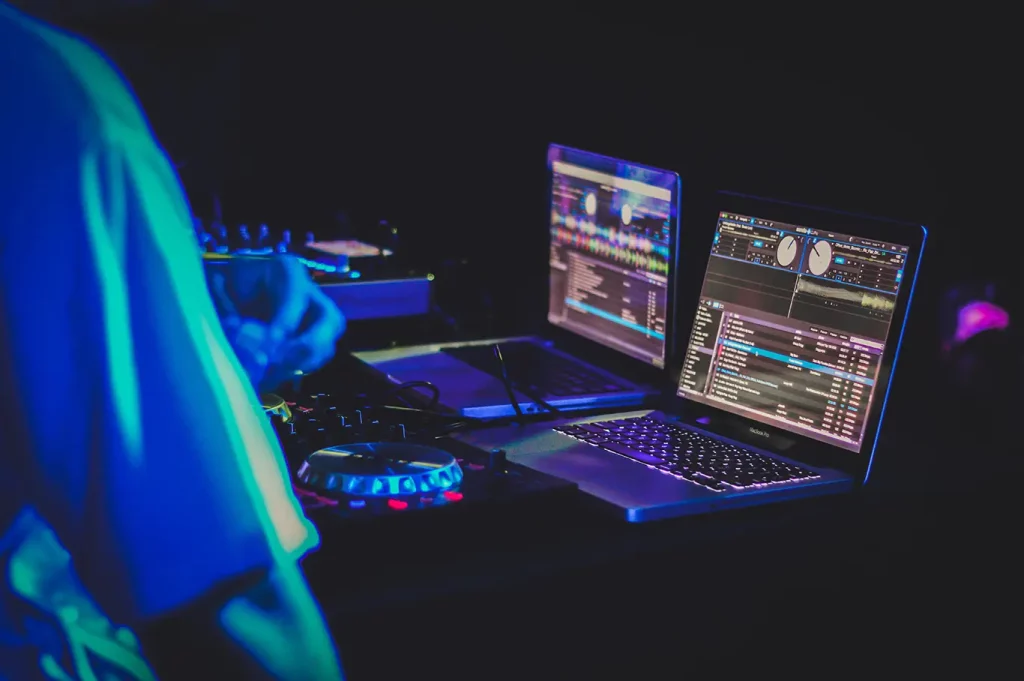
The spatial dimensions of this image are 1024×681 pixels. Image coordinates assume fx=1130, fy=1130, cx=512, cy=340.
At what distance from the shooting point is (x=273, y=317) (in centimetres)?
126

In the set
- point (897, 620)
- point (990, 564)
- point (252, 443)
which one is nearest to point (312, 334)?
point (252, 443)

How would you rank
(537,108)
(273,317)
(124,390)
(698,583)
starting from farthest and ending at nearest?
(537,108) < (698,583) < (273,317) < (124,390)

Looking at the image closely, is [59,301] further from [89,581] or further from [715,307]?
[715,307]

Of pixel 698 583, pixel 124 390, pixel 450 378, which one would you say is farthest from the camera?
pixel 450 378

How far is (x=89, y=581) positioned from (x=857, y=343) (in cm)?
107

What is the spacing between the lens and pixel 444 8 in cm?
244

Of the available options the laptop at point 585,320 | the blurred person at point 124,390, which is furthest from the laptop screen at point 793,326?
the blurred person at point 124,390

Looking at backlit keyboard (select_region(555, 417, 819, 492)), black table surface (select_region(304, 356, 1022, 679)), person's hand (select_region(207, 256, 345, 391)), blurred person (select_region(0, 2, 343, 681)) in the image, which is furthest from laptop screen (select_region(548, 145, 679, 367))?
blurred person (select_region(0, 2, 343, 681))

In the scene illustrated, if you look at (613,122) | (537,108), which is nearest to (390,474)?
(613,122)

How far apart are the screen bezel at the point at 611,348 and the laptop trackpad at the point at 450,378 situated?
0.22 meters

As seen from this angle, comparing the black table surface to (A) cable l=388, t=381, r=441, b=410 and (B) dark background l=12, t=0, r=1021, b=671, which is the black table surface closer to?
(B) dark background l=12, t=0, r=1021, b=671

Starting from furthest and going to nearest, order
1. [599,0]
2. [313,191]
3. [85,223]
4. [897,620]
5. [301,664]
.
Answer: [313,191] < [599,0] < [897,620] < [301,664] < [85,223]

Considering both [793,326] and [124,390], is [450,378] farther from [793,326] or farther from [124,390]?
[124,390]

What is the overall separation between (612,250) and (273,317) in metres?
0.88
